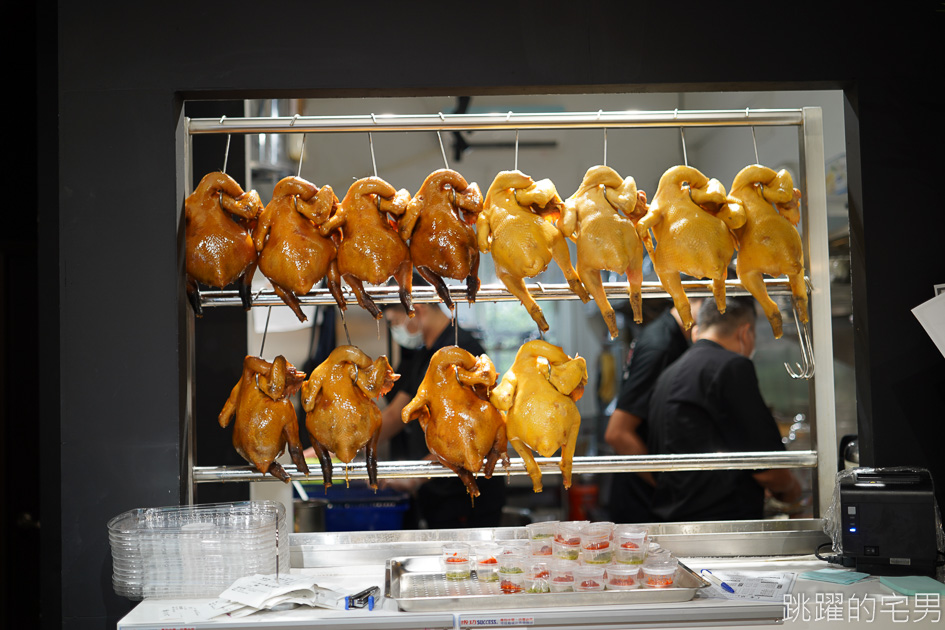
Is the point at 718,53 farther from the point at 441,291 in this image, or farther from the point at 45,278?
the point at 45,278

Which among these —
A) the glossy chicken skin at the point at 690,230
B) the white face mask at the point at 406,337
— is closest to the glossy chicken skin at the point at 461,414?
the glossy chicken skin at the point at 690,230

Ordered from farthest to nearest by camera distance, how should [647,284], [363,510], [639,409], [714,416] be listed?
[363,510] → [639,409] → [714,416] → [647,284]

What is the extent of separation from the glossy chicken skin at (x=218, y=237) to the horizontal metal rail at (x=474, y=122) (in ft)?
0.72

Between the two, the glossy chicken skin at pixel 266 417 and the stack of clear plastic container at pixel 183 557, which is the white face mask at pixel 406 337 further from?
the stack of clear plastic container at pixel 183 557

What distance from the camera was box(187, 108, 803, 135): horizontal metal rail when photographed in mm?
2684

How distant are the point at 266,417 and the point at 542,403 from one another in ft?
2.98

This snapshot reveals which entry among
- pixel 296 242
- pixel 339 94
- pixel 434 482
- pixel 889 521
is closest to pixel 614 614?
pixel 889 521

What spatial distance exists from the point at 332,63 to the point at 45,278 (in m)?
1.49

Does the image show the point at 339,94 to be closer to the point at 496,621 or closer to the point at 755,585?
the point at 496,621

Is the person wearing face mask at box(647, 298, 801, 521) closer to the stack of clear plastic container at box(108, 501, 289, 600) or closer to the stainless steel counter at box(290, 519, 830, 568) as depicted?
the stainless steel counter at box(290, 519, 830, 568)

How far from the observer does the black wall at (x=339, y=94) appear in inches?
96.8

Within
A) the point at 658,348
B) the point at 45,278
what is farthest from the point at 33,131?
the point at 658,348

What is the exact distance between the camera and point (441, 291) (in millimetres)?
2623

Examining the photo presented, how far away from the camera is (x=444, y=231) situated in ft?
8.50
